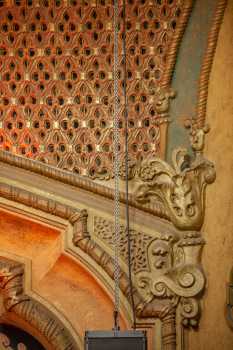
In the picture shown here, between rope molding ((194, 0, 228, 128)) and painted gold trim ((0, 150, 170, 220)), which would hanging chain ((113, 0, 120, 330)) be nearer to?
painted gold trim ((0, 150, 170, 220))

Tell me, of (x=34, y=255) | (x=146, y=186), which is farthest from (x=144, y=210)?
(x=34, y=255)

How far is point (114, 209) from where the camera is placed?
10.5m

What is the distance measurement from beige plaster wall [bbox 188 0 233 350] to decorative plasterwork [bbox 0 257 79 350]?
2.87 feet

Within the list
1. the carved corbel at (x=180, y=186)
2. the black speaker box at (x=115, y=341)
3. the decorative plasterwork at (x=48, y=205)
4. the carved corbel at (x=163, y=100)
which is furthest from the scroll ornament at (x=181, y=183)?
the black speaker box at (x=115, y=341)

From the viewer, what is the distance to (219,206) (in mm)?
10383

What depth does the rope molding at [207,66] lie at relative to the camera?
34.6 ft

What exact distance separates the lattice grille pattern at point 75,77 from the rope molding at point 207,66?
310 millimetres

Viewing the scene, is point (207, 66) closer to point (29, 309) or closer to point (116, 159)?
point (116, 159)

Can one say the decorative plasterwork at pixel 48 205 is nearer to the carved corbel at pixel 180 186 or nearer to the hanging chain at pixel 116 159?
the hanging chain at pixel 116 159

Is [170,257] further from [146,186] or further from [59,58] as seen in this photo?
[59,58]

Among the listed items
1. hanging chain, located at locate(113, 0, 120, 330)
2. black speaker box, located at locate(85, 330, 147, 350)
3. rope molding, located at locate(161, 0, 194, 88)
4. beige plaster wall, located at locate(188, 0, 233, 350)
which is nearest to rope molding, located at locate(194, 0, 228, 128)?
beige plaster wall, located at locate(188, 0, 233, 350)

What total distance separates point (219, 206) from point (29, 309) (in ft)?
4.71

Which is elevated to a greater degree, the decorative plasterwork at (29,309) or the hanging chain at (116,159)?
the hanging chain at (116,159)

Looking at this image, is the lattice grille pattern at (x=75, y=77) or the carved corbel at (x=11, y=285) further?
the lattice grille pattern at (x=75, y=77)
